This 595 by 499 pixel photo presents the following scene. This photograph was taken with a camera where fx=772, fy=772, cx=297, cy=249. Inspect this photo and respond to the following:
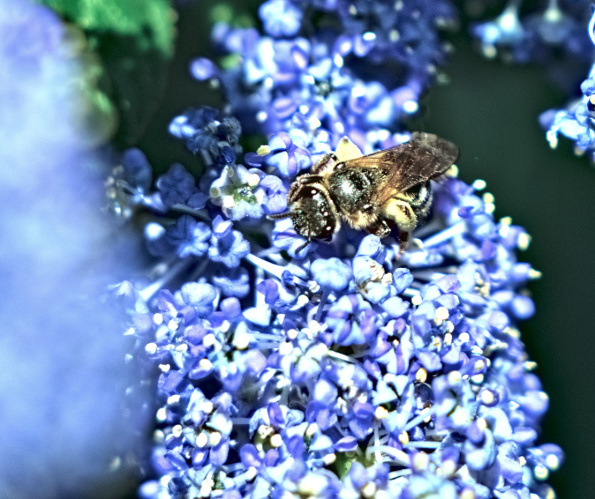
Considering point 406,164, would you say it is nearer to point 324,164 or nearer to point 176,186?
point 324,164

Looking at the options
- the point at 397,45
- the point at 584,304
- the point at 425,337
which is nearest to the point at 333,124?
the point at 397,45

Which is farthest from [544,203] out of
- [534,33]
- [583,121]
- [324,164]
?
[324,164]

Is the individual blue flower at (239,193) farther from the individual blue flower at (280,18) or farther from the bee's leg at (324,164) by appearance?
the individual blue flower at (280,18)

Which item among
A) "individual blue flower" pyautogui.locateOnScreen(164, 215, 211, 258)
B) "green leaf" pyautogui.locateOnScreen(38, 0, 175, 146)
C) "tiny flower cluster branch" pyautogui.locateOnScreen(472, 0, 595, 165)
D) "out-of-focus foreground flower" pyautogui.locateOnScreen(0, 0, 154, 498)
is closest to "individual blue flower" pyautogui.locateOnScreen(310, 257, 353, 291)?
"individual blue flower" pyautogui.locateOnScreen(164, 215, 211, 258)

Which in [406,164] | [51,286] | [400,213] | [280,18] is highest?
[280,18]

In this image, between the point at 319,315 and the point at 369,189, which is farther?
the point at 369,189

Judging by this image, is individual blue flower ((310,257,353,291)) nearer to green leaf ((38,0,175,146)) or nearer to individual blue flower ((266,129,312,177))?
individual blue flower ((266,129,312,177))

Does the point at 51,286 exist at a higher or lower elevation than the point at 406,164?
lower

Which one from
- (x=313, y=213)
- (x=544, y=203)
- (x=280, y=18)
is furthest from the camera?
(x=544, y=203)
